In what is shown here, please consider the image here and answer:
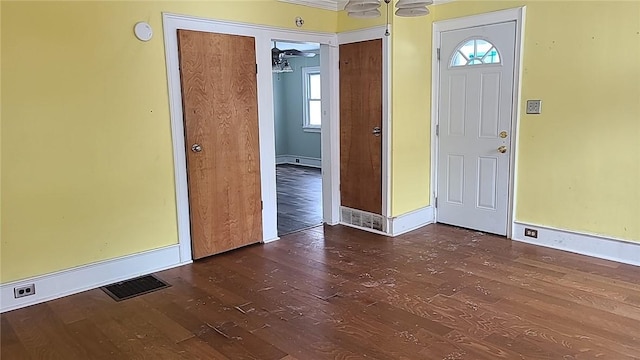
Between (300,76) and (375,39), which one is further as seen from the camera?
(300,76)

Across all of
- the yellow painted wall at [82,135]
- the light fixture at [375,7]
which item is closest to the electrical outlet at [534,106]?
the light fixture at [375,7]

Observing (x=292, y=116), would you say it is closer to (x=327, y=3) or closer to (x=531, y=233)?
(x=327, y=3)

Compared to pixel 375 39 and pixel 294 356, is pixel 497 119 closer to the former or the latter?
pixel 375 39

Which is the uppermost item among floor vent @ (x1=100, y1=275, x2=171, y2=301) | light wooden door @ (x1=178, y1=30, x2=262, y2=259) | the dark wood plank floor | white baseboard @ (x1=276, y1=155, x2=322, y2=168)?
light wooden door @ (x1=178, y1=30, x2=262, y2=259)

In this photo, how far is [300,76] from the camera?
938cm

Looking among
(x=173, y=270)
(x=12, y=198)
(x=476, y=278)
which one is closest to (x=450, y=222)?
(x=476, y=278)

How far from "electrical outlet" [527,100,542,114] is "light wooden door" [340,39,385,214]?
135cm

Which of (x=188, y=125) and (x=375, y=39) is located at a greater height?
(x=375, y=39)

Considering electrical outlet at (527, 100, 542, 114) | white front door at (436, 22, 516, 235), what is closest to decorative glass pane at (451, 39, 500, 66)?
white front door at (436, 22, 516, 235)

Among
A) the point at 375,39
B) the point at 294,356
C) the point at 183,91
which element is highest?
the point at 375,39

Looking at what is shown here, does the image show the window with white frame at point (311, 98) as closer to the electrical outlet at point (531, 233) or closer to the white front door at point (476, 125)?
the white front door at point (476, 125)

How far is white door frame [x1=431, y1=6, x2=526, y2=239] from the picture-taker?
4.15 meters

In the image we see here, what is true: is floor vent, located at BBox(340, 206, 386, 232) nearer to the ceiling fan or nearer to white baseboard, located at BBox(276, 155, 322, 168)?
the ceiling fan

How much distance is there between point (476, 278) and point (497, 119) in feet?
5.56
